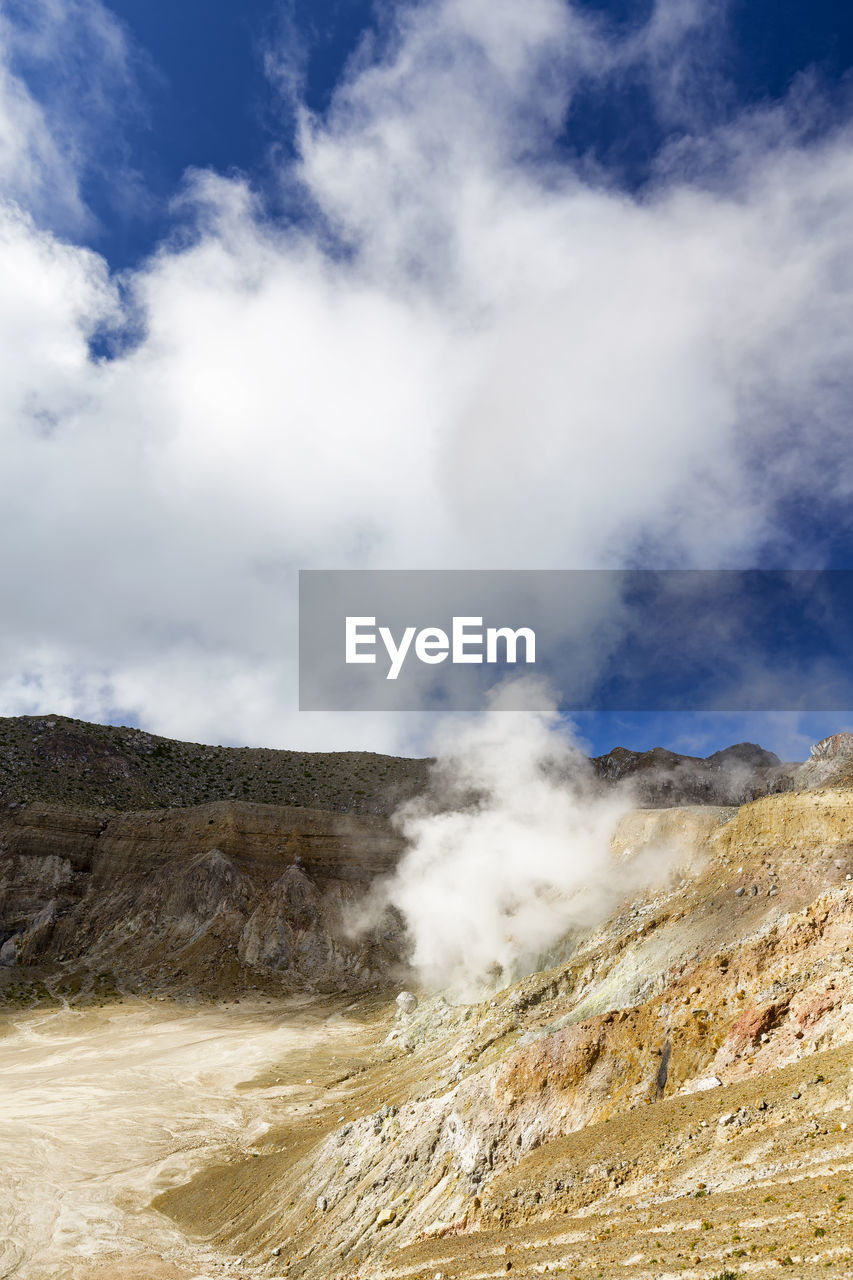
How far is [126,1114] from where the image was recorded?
3306 centimetres

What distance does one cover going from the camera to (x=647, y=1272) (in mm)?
10250

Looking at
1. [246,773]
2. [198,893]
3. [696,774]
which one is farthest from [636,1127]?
[246,773]

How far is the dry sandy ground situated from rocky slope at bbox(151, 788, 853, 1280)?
86.0 inches

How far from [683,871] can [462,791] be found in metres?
52.0

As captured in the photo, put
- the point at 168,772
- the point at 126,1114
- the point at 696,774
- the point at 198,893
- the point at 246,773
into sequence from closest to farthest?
the point at 126,1114 → the point at 198,893 → the point at 696,774 → the point at 168,772 → the point at 246,773

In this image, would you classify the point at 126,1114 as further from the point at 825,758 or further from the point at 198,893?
the point at 825,758

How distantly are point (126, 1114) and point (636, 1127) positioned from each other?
27.2 metres

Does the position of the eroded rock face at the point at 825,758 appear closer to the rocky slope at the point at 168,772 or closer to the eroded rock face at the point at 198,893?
the eroded rock face at the point at 198,893

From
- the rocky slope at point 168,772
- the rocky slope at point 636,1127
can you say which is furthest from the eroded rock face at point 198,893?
the rocky slope at point 636,1127

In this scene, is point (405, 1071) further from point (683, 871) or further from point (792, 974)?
point (792, 974)

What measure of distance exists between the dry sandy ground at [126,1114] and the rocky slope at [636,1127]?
7.17ft

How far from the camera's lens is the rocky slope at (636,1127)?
37.2 ft

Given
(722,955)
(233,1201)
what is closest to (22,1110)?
(233,1201)


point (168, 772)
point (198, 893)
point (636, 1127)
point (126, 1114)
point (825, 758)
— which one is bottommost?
point (126, 1114)
